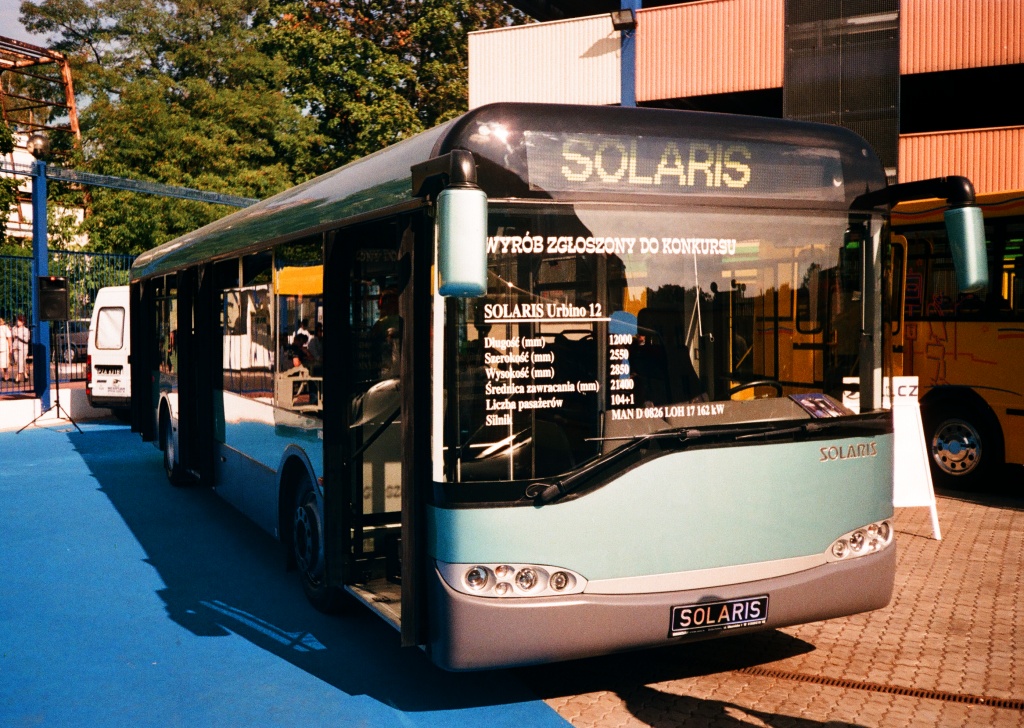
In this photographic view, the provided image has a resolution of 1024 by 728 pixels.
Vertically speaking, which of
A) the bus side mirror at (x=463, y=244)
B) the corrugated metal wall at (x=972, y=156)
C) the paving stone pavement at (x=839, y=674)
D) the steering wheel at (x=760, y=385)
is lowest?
the paving stone pavement at (x=839, y=674)

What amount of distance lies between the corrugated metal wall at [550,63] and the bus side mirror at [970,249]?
19.1 m

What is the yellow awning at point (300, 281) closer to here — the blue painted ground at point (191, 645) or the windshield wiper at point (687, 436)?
the blue painted ground at point (191, 645)

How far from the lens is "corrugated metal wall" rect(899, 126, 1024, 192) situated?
65.2 ft

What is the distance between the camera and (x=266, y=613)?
6848 millimetres

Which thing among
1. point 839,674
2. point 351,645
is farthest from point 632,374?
point 351,645

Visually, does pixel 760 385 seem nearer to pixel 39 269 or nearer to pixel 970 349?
pixel 970 349

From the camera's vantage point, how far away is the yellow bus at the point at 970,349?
37.2ft

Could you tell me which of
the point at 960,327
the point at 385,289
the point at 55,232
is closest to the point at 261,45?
the point at 55,232

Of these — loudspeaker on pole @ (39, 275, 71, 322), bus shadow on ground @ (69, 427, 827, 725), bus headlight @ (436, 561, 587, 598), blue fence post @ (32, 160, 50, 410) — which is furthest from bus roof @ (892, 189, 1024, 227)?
blue fence post @ (32, 160, 50, 410)

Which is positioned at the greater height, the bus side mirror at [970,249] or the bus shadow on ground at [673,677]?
the bus side mirror at [970,249]

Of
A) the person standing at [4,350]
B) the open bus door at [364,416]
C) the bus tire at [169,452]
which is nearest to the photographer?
the open bus door at [364,416]

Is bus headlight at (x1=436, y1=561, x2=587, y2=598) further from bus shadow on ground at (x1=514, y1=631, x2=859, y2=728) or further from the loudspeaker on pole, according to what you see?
the loudspeaker on pole

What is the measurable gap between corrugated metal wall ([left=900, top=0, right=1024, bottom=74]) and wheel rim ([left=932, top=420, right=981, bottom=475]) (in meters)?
10.7

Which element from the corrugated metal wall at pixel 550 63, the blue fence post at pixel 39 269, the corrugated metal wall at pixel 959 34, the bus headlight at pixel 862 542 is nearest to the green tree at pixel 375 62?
the corrugated metal wall at pixel 550 63
